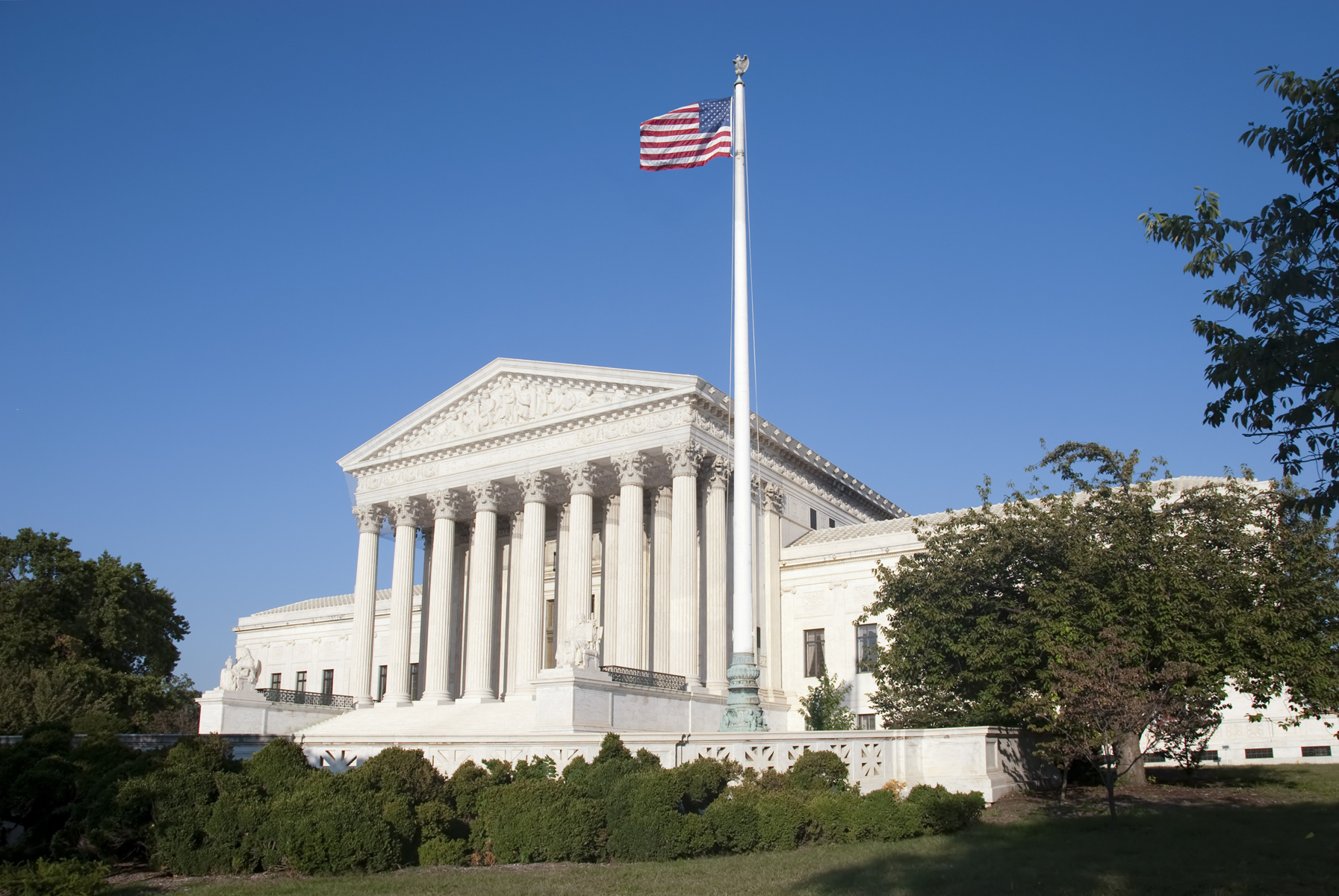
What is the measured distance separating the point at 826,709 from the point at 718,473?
9.94 metres

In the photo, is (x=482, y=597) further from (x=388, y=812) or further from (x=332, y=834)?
(x=332, y=834)

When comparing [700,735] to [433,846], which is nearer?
[433,846]

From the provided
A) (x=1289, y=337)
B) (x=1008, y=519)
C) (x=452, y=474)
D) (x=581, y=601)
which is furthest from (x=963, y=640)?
(x=452, y=474)

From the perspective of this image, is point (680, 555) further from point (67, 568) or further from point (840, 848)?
point (67, 568)

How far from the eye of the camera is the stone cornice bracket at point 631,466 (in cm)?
4391

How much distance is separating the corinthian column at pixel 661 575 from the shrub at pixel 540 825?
2828cm

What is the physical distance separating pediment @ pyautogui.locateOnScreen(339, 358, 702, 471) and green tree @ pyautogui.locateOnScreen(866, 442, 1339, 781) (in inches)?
582

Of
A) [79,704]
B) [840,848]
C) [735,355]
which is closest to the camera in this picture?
[840,848]

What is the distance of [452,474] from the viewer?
A: 164ft

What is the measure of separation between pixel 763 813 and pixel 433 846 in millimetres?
5083

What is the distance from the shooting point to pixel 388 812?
623 inches

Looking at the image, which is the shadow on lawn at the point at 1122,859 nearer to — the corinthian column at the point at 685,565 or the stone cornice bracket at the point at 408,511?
the corinthian column at the point at 685,565

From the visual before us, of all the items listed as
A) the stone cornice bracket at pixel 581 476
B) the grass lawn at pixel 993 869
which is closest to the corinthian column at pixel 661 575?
the stone cornice bracket at pixel 581 476

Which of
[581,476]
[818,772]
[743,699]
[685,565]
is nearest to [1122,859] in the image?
[818,772]
